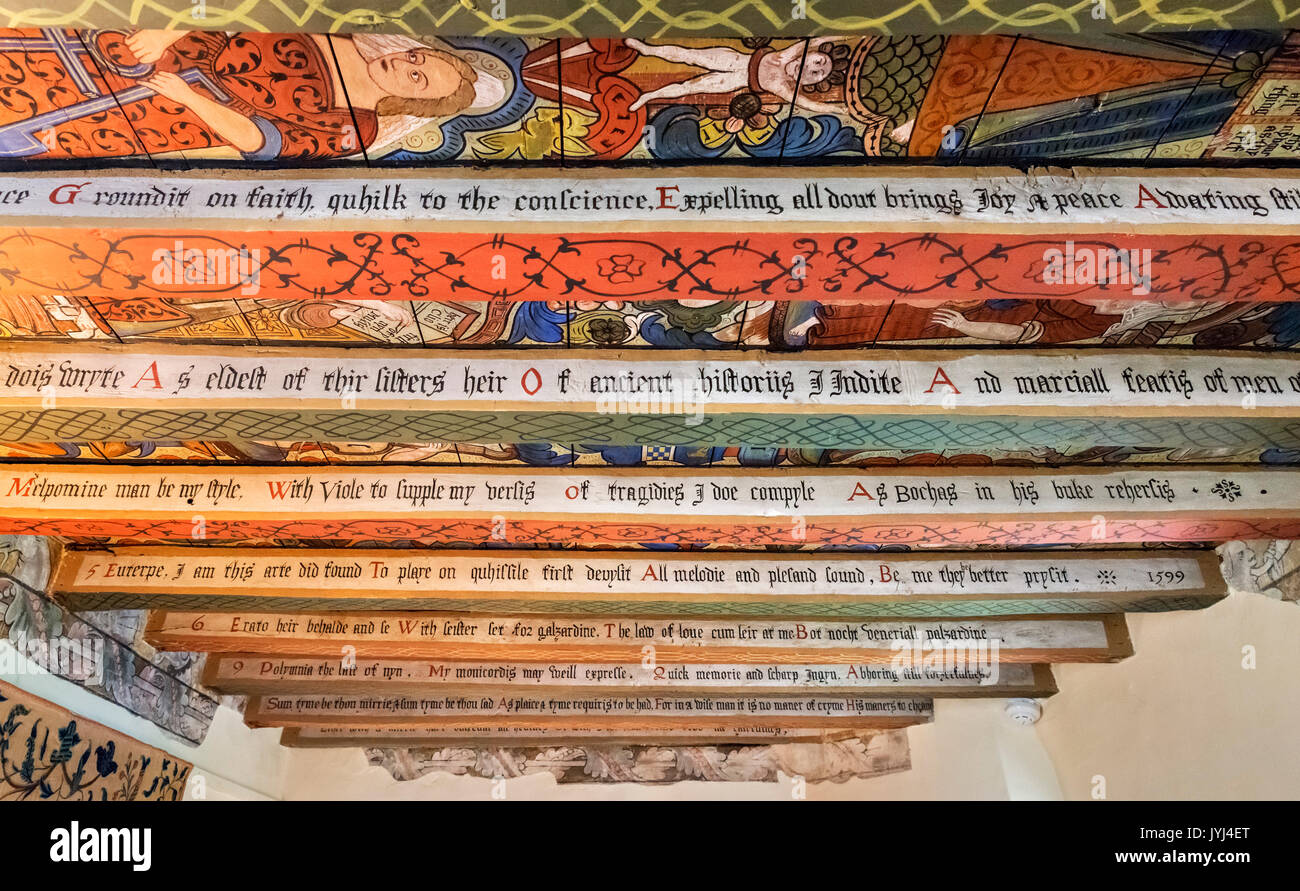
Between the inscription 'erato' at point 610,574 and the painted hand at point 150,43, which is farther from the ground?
the painted hand at point 150,43

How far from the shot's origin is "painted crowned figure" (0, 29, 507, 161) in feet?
7.73

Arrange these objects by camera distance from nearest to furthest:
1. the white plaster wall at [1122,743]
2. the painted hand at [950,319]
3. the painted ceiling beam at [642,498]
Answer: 1. the painted hand at [950,319]
2. the painted ceiling beam at [642,498]
3. the white plaster wall at [1122,743]

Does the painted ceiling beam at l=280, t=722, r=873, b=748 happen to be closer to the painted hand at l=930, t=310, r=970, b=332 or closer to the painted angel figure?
the painted hand at l=930, t=310, r=970, b=332

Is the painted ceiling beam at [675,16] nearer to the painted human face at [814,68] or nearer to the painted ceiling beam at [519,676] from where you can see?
the painted human face at [814,68]

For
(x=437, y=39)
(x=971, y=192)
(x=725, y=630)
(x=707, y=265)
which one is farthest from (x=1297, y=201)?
(x=725, y=630)

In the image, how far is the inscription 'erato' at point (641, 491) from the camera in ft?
15.0

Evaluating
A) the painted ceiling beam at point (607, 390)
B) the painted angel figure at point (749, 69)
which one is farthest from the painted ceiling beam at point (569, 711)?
the painted angel figure at point (749, 69)

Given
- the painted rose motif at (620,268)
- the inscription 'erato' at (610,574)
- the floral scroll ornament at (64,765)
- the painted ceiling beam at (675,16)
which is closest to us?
the painted ceiling beam at (675,16)

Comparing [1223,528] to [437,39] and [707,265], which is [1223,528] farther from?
[437,39]

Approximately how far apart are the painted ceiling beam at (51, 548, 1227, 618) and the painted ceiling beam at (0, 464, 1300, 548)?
679 millimetres

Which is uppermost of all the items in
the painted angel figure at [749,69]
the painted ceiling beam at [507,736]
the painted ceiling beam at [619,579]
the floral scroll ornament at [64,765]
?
the painted angel figure at [749,69]

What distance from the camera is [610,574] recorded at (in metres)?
5.55

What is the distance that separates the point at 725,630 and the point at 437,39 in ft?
16.3

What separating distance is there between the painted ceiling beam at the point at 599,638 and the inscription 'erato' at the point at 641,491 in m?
1.96
